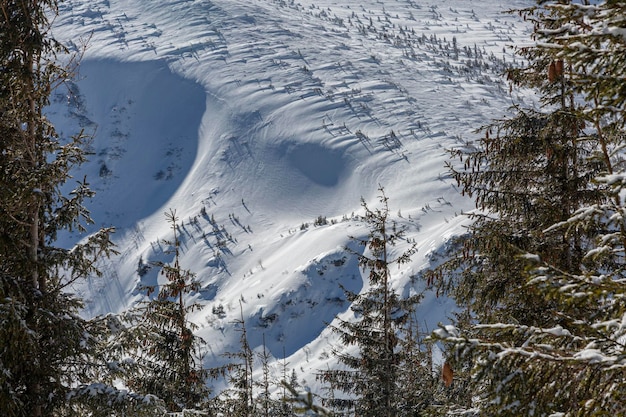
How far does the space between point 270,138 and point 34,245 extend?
56.1 meters

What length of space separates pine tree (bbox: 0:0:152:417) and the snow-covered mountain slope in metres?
26.1

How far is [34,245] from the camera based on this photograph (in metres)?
6.99

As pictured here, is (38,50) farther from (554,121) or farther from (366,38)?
(366,38)

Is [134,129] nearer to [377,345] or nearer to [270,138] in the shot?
[270,138]

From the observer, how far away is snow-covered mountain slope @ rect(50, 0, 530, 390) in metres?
39.2

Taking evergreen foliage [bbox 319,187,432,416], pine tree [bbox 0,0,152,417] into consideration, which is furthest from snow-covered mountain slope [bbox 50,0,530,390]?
pine tree [bbox 0,0,152,417]

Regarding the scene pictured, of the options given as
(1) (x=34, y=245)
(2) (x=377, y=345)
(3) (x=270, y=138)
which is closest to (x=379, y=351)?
(2) (x=377, y=345)

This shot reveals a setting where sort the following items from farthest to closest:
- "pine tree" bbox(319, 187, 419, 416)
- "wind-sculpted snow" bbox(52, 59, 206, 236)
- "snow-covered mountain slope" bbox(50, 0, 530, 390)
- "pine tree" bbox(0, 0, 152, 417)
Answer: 1. "wind-sculpted snow" bbox(52, 59, 206, 236)
2. "snow-covered mountain slope" bbox(50, 0, 530, 390)
3. "pine tree" bbox(319, 187, 419, 416)
4. "pine tree" bbox(0, 0, 152, 417)

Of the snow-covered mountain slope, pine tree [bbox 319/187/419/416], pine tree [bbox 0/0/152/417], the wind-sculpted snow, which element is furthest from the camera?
the wind-sculpted snow

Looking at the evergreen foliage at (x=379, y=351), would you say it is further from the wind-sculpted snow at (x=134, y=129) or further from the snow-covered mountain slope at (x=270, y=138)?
the wind-sculpted snow at (x=134, y=129)

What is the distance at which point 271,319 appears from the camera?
36812 millimetres

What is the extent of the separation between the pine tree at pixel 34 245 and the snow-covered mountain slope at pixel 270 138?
26.1m

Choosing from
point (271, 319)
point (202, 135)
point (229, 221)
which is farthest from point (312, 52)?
point (271, 319)

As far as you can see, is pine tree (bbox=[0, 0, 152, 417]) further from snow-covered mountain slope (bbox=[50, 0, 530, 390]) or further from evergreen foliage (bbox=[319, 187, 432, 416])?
snow-covered mountain slope (bbox=[50, 0, 530, 390])
